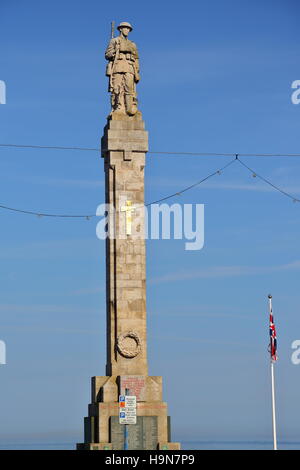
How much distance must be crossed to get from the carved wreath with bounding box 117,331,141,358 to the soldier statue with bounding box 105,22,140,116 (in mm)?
9419

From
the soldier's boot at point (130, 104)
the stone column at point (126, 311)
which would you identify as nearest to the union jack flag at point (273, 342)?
the stone column at point (126, 311)

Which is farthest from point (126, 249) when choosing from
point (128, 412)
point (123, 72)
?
point (128, 412)

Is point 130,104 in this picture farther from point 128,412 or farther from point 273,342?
point 128,412

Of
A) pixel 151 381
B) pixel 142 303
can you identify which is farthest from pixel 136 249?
pixel 151 381

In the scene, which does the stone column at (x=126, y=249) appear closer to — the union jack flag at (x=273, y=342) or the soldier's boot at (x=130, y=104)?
the soldier's boot at (x=130, y=104)

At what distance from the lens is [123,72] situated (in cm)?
5438

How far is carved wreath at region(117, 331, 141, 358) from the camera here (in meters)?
52.5

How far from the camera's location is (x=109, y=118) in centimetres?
5441

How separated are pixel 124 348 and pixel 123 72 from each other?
11.8 m

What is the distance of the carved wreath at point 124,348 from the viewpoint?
2068 inches

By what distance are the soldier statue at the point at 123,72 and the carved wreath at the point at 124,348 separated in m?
9.42
